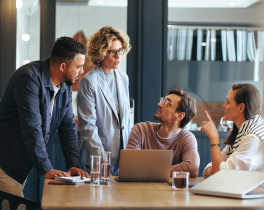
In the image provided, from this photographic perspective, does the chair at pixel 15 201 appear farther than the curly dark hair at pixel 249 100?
No

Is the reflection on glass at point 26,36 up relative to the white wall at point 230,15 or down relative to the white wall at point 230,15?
down

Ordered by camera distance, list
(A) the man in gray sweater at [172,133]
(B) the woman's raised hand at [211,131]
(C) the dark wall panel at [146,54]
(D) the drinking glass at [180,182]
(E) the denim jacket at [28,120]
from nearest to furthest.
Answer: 1. (D) the drinking glass at [180,182]
2. (E) the denim jacket at [28,120]
3. (B) the woman's raised hand at [211,131]
4. (A) the man in gray sweater at [172,133]
5. (C) the dark wall panel at [146,54]

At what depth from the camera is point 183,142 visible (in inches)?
86.8

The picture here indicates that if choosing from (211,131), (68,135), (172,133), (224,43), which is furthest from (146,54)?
(211,131)

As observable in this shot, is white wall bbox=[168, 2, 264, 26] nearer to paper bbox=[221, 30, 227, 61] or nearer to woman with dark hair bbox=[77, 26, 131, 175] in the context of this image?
paper bbox=[221, 30, 227, 61]

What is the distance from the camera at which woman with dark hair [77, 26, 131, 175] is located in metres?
2.44

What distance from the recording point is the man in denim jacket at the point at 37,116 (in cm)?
193

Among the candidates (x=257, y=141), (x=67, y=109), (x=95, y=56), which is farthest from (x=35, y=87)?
(x=257, y=141)

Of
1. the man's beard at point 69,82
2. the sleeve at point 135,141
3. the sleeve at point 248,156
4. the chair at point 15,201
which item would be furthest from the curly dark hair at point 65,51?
the sleeve at point 248,156

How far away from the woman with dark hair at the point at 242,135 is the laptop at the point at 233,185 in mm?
324

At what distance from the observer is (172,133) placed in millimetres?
2307

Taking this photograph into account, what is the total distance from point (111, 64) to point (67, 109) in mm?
492

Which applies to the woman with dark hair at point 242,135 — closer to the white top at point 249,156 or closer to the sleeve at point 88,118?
the white top at point 249,156

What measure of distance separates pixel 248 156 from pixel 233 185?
17.7 inches
